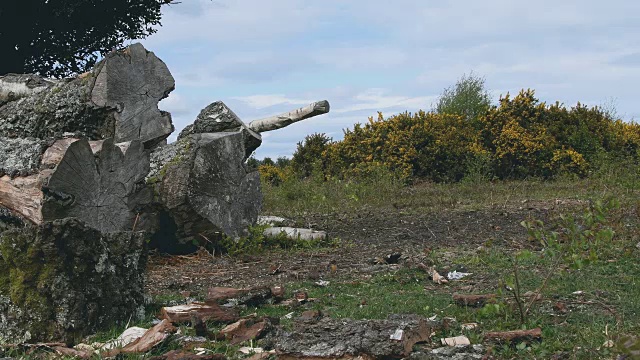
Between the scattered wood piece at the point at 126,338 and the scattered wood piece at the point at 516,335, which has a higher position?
the scattered wood piece at the point at 126,338

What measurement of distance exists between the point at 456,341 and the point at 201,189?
4913 mm

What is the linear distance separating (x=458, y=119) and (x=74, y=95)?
465 inches

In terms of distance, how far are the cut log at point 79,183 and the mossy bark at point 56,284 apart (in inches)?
99.9

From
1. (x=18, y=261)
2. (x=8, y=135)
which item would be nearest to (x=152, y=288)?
(x=18, y=261)

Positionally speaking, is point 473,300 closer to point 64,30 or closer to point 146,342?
point 146,342

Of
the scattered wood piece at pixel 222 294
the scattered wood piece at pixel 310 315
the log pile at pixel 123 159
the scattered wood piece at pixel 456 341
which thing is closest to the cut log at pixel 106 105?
the log pile at pixel 123 159

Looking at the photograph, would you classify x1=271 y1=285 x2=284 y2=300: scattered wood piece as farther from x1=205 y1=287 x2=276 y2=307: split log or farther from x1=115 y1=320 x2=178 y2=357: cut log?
x1=115 y1=320 x2=178 y2=357: cut log

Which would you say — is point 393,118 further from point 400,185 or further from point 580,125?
point 580,125

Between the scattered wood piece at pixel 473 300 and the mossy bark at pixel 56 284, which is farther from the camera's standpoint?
the scattered wood piece at pixel 473 300

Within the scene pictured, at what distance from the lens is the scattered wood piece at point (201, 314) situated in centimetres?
421

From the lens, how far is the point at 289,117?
10234 mm

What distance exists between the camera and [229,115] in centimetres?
941

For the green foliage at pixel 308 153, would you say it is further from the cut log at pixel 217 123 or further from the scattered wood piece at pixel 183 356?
the scattered wood piece at pixel 183 356

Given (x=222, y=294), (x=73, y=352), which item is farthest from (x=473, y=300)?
(x=73, y=352)
